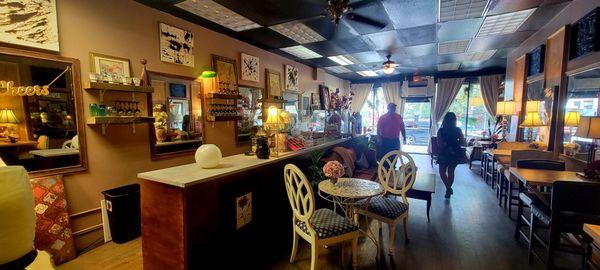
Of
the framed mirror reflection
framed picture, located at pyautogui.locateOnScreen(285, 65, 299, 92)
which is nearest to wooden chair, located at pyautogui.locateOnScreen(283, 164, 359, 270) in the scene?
the framed mirror reflection

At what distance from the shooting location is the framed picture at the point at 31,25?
209 cm

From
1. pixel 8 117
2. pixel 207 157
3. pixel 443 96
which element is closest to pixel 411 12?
pixel 207 157

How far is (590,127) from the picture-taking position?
7.13ft

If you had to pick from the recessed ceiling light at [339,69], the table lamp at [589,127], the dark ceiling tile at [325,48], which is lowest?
the table lamp at [589,127]

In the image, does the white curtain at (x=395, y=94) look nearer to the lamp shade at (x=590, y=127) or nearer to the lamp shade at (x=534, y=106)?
the lamp shade at (x=534, y=106)

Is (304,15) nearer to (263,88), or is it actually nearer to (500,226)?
(263,88)

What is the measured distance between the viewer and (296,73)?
19.5 ft

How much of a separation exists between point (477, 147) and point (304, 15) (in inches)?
246

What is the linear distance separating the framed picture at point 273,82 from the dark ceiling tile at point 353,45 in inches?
56.4

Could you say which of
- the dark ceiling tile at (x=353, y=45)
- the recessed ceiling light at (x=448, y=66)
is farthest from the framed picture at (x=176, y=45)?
the recessed ceiling light at (x=448, y=66)

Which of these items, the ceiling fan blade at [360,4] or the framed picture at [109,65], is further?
the ceiling fan blade at [360,4]

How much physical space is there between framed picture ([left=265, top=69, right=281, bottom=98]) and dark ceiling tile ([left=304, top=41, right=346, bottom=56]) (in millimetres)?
915

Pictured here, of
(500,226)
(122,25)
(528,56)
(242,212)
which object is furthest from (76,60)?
(528,56)

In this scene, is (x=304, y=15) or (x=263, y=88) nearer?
(x=304, y=15)
